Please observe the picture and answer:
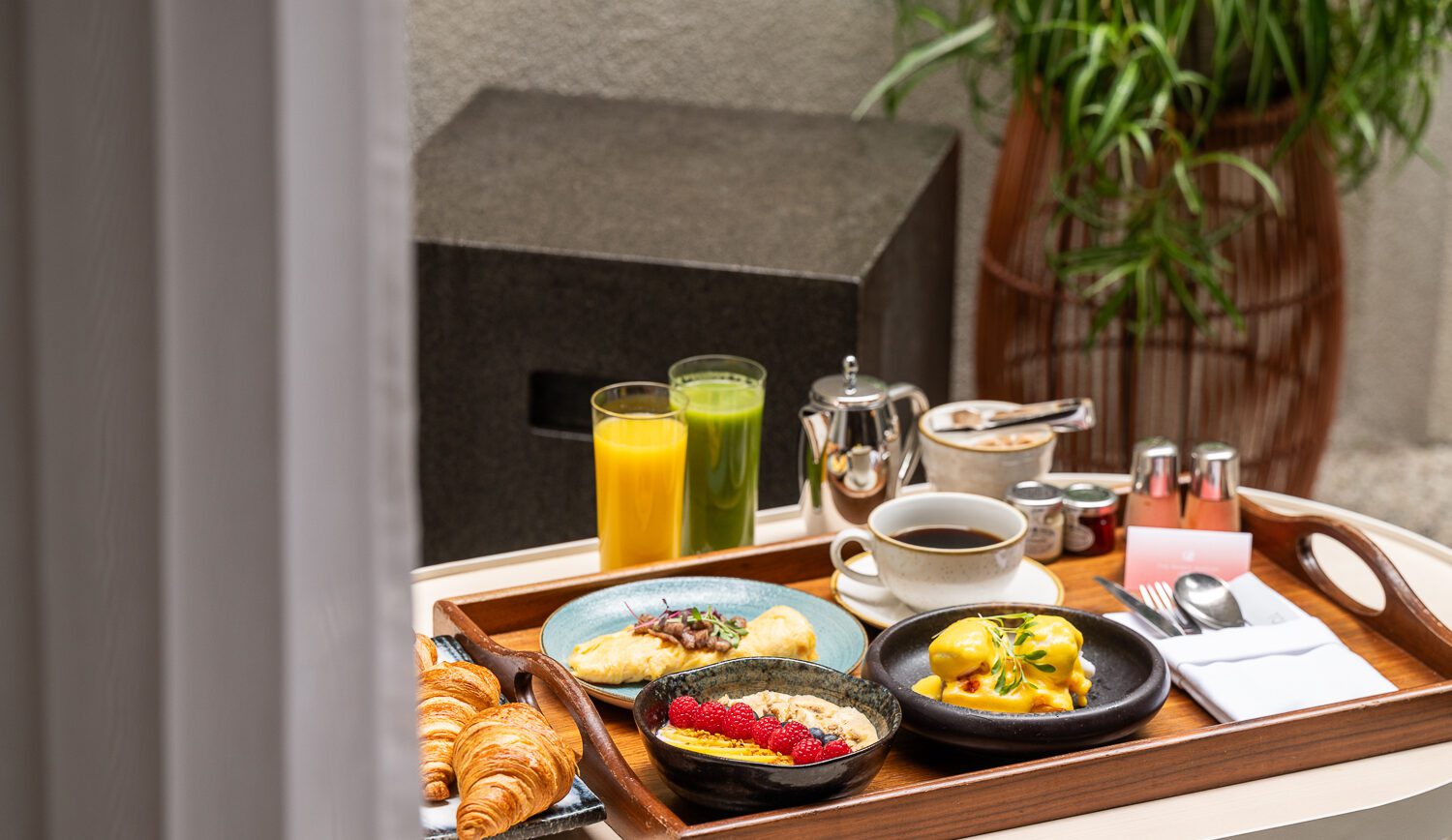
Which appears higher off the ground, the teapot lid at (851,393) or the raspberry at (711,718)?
the teapot lid at (851,393)

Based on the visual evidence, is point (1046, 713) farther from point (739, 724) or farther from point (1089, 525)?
point (1089, 525)

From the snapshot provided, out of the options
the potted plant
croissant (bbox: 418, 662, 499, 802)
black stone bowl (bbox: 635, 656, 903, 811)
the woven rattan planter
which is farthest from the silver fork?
the woven rattan planter

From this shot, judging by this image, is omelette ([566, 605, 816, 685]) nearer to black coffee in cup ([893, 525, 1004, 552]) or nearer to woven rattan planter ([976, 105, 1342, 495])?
black coffee in cup ([893, 525, 1004, 552])

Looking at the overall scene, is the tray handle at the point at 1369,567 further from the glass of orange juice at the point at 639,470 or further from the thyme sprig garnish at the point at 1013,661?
the glass of orange juice at the point at 639,470

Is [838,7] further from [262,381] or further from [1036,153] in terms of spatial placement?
[262,381]

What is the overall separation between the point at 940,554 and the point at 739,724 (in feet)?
0.94

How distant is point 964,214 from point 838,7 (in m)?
0.46

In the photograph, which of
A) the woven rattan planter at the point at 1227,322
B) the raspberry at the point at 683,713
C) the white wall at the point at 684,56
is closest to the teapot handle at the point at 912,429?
the raspberry at the point at 683,713

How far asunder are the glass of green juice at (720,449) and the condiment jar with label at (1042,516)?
24 centimetres

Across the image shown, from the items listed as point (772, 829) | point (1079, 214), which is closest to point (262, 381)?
point (772, 829)

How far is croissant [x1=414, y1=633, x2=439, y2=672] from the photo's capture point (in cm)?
113

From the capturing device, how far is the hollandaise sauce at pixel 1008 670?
1074 mm

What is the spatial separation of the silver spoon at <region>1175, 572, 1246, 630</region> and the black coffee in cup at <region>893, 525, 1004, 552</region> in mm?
157

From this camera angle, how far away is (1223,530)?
1404 mm
